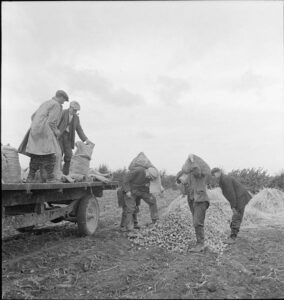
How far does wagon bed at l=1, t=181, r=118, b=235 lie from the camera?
5273 mm

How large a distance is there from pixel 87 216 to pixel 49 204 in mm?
725

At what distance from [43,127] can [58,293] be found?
8.21 ft

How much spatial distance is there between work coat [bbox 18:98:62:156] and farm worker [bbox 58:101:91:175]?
1.79 meters

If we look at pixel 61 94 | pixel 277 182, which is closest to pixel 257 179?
pixel 277 182

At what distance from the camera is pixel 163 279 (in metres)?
4.96

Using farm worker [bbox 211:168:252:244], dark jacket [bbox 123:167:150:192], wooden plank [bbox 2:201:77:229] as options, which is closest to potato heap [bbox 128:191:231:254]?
farm worker [bbox 211:168:252:244]

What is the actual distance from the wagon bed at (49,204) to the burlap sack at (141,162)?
1.77ft

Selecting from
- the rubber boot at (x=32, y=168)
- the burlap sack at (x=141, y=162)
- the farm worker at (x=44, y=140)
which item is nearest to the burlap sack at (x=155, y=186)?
the burlap sack at (x=141, y=162)

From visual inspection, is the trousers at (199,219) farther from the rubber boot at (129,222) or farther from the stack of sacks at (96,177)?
the stack of sacks at (96,177)

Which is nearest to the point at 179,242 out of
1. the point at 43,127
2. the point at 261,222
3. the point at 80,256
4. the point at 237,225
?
the point at 237,225

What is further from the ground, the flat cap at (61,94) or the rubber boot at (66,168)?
the flat cap at (61,94)

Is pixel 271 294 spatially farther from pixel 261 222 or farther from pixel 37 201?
pixel 261 222

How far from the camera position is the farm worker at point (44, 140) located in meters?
6.12

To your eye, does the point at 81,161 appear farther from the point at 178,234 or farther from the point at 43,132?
the point at 178,234
